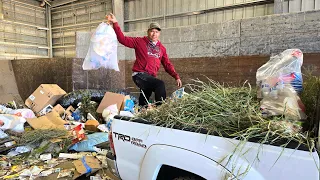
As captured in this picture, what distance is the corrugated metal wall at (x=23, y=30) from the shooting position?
11430 millimetres

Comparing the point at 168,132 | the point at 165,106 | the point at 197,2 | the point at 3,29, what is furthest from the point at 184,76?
the point at 3,29

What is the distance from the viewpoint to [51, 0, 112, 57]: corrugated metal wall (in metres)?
10.7

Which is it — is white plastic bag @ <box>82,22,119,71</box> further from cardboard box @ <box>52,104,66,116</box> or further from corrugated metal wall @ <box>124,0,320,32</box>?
corrugated metal wall @ <box>124,0,320,32</box>

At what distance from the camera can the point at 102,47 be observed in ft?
10.7

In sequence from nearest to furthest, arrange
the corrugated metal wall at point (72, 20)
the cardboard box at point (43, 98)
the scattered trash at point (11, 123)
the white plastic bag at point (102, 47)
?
the white plastic bag at point (102, 47)
the scattered trash at point (11, 123)
the cardboard box at point (43, 98)
the corrugated metal wall at point (72, 20)

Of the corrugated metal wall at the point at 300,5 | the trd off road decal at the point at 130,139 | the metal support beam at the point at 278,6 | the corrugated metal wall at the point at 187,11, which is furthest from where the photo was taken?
the corrugated metal wall at the point at 187,11

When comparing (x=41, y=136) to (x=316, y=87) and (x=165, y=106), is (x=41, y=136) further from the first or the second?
(x=316, y=87)

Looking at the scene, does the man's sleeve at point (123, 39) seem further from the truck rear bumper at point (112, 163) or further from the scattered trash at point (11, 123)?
the scattered trash at point (11, 123)

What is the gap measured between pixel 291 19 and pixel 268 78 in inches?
147

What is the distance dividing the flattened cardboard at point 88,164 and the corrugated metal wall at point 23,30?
10784 mm

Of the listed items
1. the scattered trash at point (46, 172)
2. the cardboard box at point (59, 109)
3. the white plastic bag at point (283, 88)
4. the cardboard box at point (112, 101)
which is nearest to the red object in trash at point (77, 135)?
the scattered trash at point (46, 172)

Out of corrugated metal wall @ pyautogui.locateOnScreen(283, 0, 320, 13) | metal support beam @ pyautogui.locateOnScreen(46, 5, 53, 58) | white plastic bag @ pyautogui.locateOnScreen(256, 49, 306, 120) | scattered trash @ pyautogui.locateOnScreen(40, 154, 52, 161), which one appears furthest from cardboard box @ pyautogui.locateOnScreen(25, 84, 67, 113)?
metal support beam @ pyautogui.locateOnScreen(46, 5, 53, 58)

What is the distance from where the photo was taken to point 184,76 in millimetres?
5605

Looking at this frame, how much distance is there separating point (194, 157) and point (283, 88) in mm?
652
